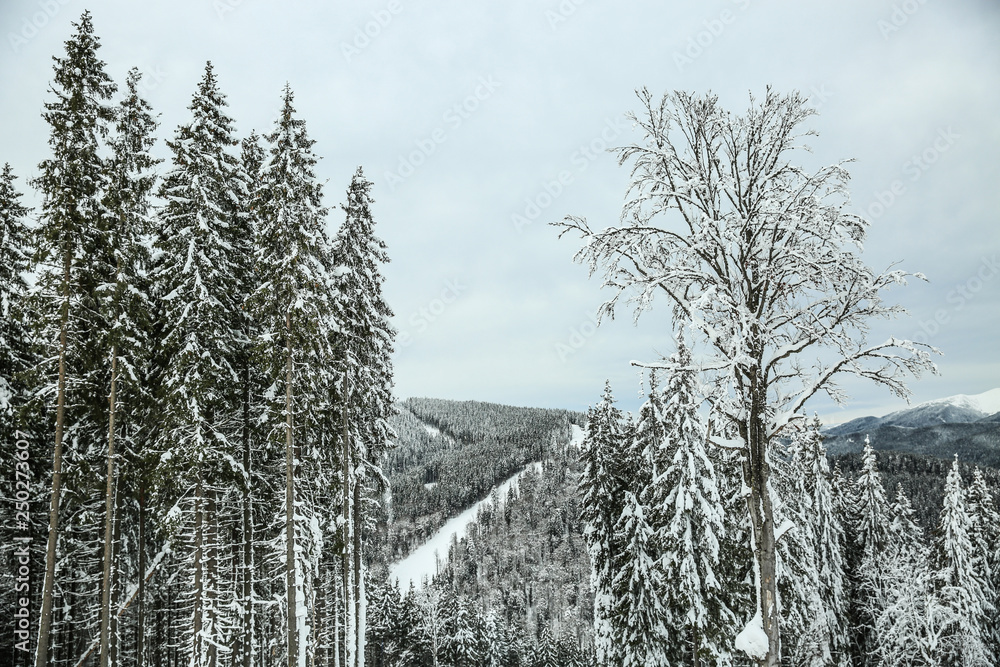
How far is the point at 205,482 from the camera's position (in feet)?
48.9

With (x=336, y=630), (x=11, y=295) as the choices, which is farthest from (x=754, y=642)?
(x=11, y=295)

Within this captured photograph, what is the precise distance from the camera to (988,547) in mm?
31781

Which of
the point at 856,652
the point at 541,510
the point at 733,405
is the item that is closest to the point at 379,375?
the point at 733,405

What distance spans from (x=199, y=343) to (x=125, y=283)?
107 inches

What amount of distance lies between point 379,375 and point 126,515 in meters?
A: 12.1

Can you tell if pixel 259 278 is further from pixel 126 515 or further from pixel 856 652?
pixel 856 652

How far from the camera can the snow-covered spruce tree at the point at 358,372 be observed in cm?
1842

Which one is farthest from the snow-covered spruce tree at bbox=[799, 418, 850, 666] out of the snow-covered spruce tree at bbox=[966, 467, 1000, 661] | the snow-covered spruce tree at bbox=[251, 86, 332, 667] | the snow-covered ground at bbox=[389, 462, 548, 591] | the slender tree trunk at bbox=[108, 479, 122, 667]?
the snow-covered ground at bbox=[389, 462, 548, 591]

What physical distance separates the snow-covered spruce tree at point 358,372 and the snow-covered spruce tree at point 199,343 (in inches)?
143

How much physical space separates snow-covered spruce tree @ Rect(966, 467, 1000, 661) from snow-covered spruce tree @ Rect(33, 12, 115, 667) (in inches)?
1618

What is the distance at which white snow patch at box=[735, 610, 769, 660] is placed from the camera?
705 centimetres

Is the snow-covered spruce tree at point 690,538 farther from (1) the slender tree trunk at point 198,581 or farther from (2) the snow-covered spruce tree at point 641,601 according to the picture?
(1) the slender tree trunk at point 198,581

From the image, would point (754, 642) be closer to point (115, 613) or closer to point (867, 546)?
point (115, 613)

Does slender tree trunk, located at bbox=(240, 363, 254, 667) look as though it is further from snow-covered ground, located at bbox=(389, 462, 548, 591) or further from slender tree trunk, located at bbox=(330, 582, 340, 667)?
snow-covered ground, located at bbox=(389, 462, 548, 591)
